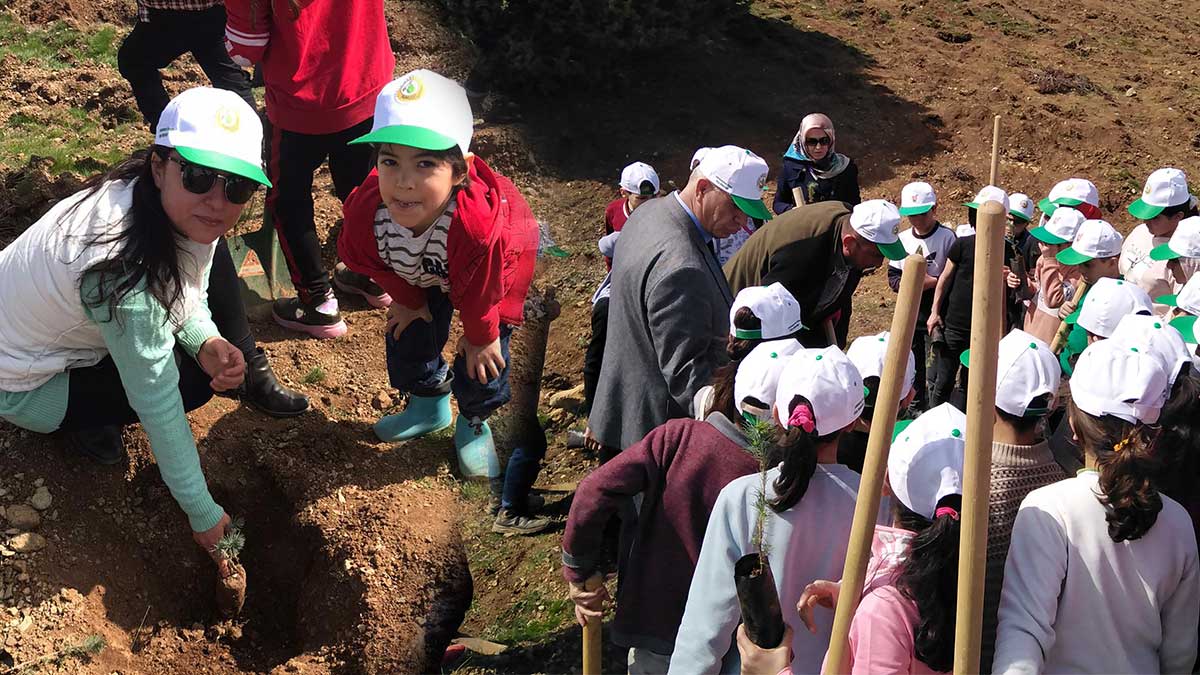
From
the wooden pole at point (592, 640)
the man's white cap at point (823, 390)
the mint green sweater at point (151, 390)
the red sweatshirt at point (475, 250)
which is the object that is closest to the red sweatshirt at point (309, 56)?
the red sweatshirt at point (475, 250)

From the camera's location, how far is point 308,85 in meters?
4.33

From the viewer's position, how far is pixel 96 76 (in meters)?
6.70

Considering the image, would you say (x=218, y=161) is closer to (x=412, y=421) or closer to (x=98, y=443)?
(x=98, y=443)

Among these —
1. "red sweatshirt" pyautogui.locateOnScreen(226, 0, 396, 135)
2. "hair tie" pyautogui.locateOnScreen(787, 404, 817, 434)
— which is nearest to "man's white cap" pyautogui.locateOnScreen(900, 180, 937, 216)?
"red sweatshirt" pyautogui.locateOnScreen(226, 0, 396, 135)

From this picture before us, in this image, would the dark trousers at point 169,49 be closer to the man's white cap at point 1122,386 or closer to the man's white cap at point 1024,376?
the man's white cap at point 1024,376

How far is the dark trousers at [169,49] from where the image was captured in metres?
4.91

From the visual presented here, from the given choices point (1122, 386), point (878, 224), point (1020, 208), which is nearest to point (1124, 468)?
point (1122, 386)

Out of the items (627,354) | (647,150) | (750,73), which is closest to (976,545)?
(627,354)

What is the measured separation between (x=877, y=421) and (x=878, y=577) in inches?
24.2

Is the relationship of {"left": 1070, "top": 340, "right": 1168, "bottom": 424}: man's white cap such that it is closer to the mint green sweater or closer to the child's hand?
the child's hand

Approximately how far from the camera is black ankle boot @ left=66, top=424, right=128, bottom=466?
373 centimetres

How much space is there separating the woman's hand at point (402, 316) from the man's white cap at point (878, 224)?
5.54ft

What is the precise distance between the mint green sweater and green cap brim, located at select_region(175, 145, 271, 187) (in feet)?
1.32

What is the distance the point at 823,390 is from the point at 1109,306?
5.63 feet
